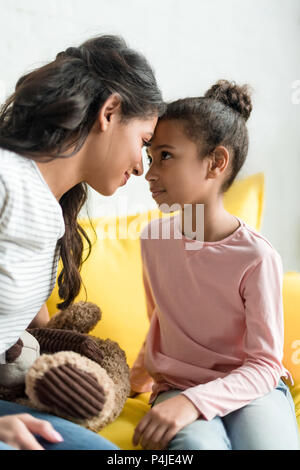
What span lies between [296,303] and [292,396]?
193mm

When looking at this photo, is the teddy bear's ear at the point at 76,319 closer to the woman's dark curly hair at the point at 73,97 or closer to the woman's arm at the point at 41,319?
the woman's arm at the point at 41,319

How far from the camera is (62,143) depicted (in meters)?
0.85

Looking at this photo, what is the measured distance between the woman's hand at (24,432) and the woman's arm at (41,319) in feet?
1.16

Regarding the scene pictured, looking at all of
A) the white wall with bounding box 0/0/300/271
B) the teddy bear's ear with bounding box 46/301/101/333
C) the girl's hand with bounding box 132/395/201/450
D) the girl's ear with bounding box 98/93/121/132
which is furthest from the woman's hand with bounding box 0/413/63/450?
the white wall with bounding box 0/0/300/271

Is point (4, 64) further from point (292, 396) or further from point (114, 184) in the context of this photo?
point (292, 396)

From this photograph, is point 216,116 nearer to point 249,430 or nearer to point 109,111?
point 109,111

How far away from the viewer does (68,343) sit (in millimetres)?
920

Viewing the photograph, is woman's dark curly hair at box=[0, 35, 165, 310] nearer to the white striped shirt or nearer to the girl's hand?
the white striped shirt

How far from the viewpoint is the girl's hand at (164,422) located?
30.4 inches

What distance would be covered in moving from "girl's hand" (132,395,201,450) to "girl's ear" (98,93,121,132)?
45 centimetres

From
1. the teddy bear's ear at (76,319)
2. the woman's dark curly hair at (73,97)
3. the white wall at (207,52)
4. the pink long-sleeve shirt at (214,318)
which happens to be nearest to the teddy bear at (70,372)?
the teddy bear's ear at (76,319)

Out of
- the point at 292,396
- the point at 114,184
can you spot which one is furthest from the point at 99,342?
the point at 292,396

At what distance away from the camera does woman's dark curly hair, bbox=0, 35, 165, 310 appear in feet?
2.69

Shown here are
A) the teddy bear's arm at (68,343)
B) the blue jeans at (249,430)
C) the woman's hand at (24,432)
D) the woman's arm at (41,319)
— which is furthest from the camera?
the woman's arm at (41,319)
